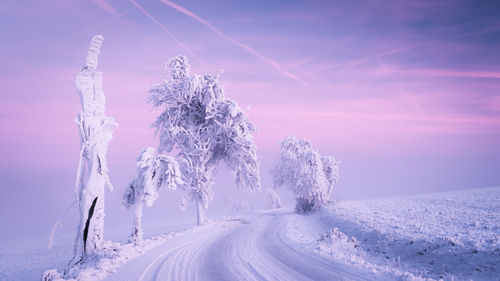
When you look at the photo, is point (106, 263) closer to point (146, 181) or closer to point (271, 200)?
point (146, 181)

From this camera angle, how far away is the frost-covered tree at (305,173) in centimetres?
3047

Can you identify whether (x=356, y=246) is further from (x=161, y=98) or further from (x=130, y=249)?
(x=161, y=98)

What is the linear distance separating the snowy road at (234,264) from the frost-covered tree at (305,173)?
701 inches

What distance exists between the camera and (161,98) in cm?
2208

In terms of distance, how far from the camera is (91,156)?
37.0ft

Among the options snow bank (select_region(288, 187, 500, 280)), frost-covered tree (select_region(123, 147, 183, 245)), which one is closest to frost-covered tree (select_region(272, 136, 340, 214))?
snow bank (select_region(288, 187, 500, 280))

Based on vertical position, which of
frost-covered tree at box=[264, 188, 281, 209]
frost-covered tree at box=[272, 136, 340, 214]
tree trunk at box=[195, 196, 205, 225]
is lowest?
frost-covered tree at box=[264, 188, 281, 209]

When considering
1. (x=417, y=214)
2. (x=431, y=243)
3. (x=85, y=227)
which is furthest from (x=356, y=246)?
(x=85, y=227)

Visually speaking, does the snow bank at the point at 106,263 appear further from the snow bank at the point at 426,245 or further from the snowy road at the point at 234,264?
the snow bank at the point at 426,245

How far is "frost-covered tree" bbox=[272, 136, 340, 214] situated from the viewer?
100.0 ft

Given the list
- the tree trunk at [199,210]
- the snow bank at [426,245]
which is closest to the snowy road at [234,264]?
the snow bank at [426,245]

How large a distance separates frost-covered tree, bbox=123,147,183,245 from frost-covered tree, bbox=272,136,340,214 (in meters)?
18.8

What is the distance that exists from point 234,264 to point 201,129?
15284 mm

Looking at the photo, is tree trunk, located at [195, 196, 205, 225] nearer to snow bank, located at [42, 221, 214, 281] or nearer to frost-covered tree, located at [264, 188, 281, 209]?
snow bank, located at [42, 221, 214, 281]
